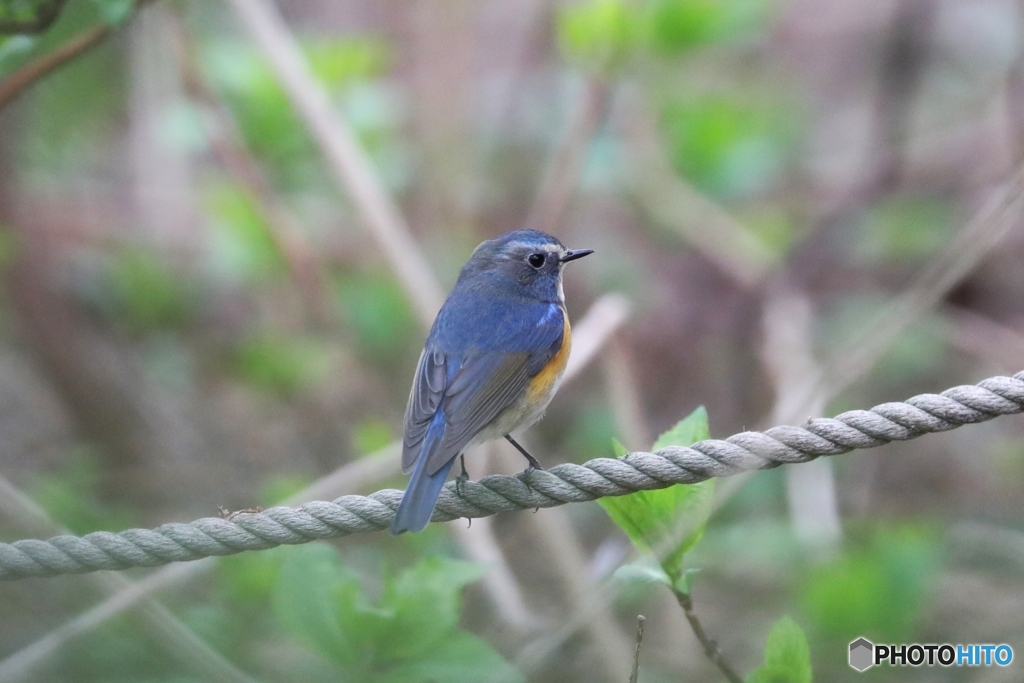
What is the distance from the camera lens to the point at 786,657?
248cm

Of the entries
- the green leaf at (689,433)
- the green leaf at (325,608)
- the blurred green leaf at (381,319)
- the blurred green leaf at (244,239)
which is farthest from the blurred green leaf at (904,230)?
the green leaf at (325,608)

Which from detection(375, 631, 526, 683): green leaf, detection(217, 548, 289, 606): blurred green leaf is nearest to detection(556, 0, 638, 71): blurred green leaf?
detection(217, 548, 289, 606): blurred green leaf

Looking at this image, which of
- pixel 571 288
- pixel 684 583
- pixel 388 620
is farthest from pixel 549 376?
pixel 571 288

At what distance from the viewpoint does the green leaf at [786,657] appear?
2.46 metres

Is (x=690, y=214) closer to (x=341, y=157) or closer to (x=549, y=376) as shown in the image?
(x=341, y=157)

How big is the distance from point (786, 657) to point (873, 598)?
1808 millimetres

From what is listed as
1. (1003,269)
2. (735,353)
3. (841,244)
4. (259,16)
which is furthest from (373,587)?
(1003,269)

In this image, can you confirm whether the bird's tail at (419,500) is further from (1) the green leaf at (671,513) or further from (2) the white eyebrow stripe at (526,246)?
(2) the white eyebrow stripe at (526,246)

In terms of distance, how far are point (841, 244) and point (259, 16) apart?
4695mm

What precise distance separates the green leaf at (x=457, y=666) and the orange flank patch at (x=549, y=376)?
1.21 meters

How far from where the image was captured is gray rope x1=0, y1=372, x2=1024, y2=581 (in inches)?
103

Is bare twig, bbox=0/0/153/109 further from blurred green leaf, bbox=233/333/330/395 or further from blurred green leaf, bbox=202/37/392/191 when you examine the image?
blurred green leaf, bbox=233/333/330/395

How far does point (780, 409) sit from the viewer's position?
5203 millimetres

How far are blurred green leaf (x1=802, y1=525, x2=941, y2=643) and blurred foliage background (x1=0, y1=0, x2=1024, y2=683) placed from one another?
0.05ft
